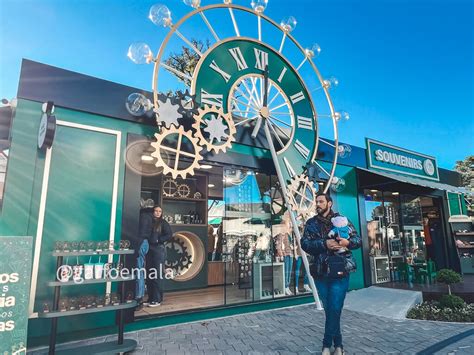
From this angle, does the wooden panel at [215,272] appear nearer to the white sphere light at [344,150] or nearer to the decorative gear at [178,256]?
the decorative gear at [178,256]

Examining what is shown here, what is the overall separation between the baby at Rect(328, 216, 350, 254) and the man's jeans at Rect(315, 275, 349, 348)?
1.11 feet

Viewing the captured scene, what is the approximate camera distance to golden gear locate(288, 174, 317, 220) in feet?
19.2

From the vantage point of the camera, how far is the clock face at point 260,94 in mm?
5172

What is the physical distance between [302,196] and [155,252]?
311 cm

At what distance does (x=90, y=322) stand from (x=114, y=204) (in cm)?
156

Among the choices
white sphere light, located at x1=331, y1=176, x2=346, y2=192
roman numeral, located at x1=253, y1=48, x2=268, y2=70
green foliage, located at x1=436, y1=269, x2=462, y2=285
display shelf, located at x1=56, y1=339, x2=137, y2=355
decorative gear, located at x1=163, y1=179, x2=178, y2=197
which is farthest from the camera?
decorative gear, located at x1=163, y1=179, x2=178, y2=197

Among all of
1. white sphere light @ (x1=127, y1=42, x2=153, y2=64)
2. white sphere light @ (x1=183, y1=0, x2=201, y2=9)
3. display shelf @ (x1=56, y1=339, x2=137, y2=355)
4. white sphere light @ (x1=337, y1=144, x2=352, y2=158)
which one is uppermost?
white sphere light @ (x1=183, y1=0, x2=201, y2=9)

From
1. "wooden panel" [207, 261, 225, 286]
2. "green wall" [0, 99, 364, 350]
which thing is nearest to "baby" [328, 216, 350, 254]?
"green wall" [0, 99, 364, 350]

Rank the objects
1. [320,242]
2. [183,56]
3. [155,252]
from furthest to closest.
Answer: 1. [183,56]
2. [155,252]
3. [320,242]

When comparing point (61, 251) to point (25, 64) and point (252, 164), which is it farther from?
point (252, 164)

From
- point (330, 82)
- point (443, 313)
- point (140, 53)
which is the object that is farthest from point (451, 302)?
point (140, 53)

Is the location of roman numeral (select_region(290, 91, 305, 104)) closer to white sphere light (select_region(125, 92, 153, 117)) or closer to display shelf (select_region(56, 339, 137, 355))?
white sphere light (select_region(125, 92, 153, 117))

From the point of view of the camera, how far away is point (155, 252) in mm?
5469

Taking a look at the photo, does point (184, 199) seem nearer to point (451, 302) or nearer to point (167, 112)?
point (167, 112)
